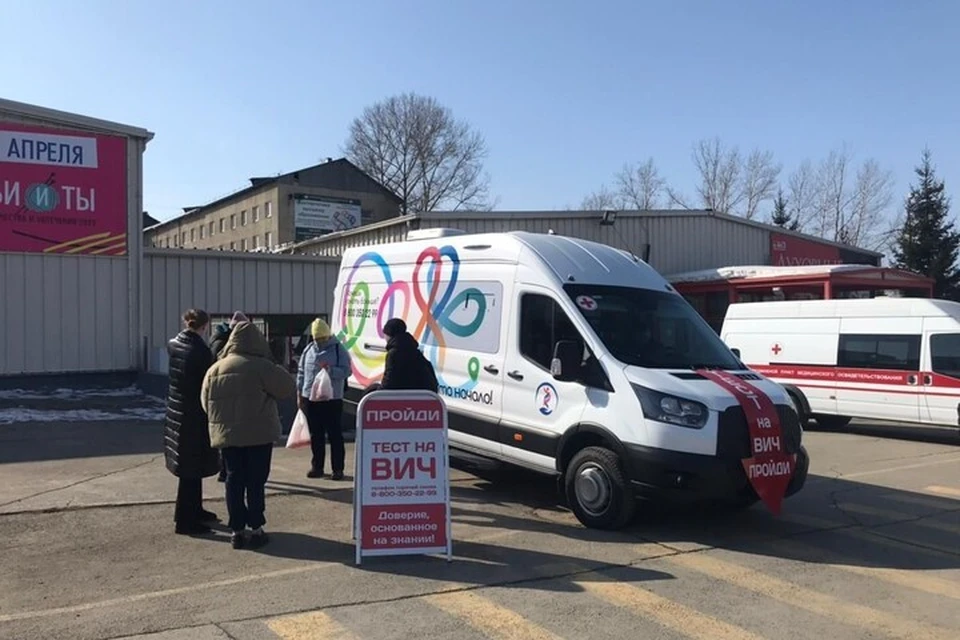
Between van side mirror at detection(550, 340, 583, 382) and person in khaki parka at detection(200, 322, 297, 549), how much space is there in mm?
2409

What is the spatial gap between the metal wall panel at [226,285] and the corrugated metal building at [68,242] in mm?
680

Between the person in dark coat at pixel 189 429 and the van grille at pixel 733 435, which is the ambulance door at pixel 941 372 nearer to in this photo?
the van grille at pixel 733 435

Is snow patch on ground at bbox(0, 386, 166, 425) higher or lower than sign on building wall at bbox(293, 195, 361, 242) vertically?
lower

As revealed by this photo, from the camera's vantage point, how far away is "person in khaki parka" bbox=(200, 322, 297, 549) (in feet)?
22.0

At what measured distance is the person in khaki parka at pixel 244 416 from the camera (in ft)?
22.0

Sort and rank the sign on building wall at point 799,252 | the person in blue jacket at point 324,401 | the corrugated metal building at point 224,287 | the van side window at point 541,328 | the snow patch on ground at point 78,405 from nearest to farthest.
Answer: the van side window at point 541,328 → the person in blue jacket at point 324,401 → the snow patch on ground at point 78,405 → the corrugated metal building at point 224,287 → the sign on building wall at point 799,252

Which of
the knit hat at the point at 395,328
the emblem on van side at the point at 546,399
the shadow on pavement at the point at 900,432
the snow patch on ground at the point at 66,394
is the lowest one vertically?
the shadow on pavement at the point at 900,432

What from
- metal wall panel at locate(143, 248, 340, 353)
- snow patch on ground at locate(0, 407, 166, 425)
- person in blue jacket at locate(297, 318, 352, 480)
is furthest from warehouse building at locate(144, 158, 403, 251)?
person in blue jacket at locate(297, 318, 352, 480)

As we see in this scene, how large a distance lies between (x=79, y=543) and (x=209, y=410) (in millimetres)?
1552

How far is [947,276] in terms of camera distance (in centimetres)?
4438

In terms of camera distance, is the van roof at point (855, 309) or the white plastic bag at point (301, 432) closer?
the white plastic bag at point (301, 432)

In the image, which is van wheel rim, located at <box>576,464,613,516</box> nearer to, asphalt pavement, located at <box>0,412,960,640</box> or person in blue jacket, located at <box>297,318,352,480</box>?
asphalt pavement, located at <box>0,412,960,640</box>

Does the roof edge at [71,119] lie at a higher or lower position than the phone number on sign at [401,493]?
higher

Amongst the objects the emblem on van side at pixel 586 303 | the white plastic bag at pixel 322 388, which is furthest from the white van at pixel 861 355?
the white plastic bag at pixel 322 388
